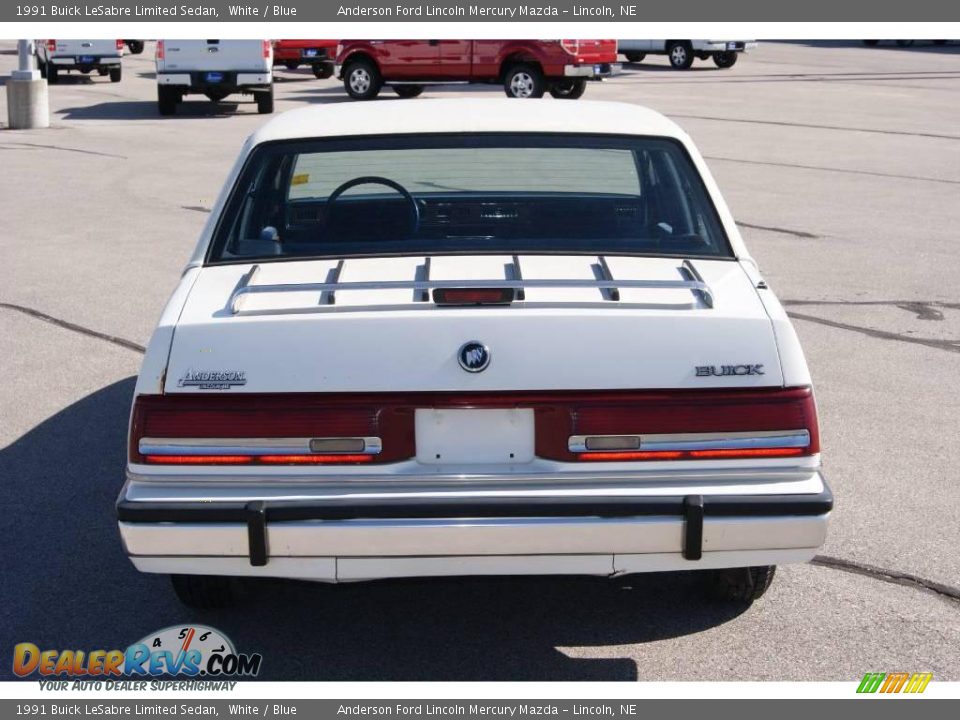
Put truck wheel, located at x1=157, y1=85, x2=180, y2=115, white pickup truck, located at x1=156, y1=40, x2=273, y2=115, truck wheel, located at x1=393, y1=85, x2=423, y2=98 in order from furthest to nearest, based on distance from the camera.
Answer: truck wheel, located at x1=393, y1=85, x2=423, y2=98 → truck wheel, located at x1=157, y1=85, x2=180, y2=115 → white pickup truck, located at x1=156, y1=40, x2=273, y2=115

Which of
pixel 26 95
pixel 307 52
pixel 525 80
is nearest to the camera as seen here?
pixel 26 95

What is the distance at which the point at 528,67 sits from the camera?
2511 centimetres

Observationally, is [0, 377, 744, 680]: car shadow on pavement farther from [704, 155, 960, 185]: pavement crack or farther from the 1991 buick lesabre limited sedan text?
[704, 155, 960, 185]: pavement crack

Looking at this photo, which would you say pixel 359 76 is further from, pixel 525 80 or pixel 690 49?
pixel 690 49

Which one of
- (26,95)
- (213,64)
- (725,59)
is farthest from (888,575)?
(725,59)

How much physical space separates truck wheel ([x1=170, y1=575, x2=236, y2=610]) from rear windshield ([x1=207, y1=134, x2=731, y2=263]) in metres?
1.08

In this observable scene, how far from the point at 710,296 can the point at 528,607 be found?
132cm

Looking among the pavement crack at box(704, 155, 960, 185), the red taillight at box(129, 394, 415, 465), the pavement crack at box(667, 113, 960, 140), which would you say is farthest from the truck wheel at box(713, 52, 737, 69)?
the red taillight at box(129, 394, 415, 465)

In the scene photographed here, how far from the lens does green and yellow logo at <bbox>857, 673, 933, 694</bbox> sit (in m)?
3.92

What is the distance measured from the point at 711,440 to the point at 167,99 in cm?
2067

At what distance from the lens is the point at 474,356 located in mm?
3639

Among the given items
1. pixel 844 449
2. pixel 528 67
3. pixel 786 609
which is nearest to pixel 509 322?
pixel 786 609

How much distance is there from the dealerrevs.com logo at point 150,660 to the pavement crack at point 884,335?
531 cm

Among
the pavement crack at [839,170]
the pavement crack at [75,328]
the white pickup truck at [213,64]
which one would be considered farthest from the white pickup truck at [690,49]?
the pavement crack at [75,328]
